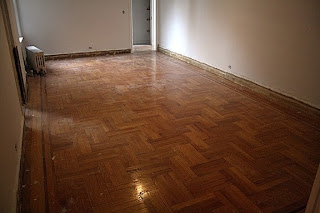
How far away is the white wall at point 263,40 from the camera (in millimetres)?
3197

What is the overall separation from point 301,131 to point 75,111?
2.66 meters

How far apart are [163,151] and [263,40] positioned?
96.5 inches

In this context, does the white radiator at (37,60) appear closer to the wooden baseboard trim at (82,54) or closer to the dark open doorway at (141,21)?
the wooden baseboard trim at (82,54)

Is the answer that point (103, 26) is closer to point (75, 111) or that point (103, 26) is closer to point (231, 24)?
point (231, 24)

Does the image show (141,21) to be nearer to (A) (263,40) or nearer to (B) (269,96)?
(A) (263,40)

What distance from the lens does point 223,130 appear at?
2820 mm

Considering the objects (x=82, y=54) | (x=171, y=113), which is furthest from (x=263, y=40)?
(x=82, y=54)

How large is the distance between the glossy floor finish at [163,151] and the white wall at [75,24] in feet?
7.24

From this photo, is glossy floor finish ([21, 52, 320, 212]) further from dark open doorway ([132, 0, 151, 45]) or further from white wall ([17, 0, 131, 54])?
dark open doorway ([132, 0, 151, 45])

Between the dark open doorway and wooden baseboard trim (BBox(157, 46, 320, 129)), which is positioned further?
the dark open doorway

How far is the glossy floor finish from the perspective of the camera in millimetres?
1863

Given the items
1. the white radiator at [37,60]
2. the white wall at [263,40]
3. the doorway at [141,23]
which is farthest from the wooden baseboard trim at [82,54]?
the white wall at [263,40]

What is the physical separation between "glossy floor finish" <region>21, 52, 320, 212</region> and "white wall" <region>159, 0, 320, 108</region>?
391 mm

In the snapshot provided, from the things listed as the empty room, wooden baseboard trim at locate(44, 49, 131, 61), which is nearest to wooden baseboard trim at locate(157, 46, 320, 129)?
the empty room
